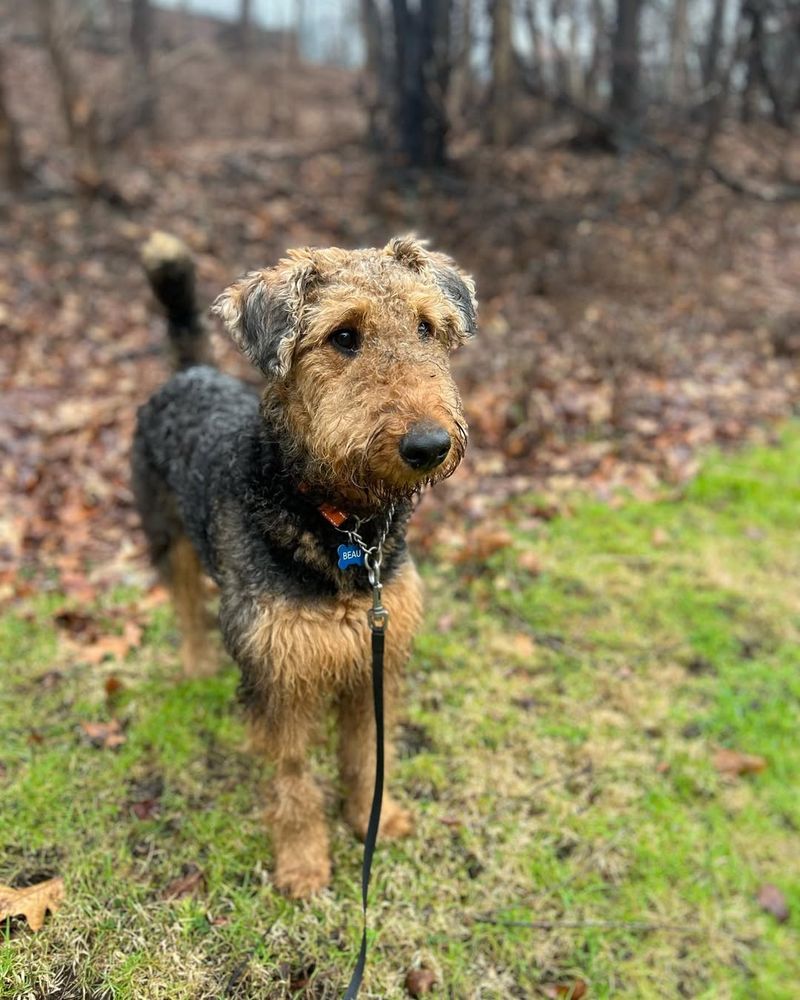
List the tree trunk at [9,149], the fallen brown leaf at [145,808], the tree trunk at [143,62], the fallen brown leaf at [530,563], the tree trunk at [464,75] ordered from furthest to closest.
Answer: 1. the tree trunk at [143,62]
2. the tree trunk at [464,75]
3. the tree trunk at [9,149]
4. the fallen brown leaf at [530,563]
5. the fallen brown leaf at [145,808]

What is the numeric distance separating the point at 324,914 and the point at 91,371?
607 centimetres

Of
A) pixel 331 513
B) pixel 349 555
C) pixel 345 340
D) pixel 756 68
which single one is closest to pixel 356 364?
→ pixel 345 340

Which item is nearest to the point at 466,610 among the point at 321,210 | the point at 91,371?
the point at 91,371

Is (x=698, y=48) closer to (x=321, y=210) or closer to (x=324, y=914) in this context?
(x=321, y=210)

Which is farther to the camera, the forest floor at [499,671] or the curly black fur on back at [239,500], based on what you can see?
the forest floor at [499,671]

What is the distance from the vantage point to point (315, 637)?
8.96ft

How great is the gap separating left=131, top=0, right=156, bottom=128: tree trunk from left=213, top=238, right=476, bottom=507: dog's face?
13498mm

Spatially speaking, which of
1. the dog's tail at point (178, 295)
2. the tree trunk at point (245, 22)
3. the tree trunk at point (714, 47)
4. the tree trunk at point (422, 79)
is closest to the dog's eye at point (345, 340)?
the dog's tail at point (178, 295)

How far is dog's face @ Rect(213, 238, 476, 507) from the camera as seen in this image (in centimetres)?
229

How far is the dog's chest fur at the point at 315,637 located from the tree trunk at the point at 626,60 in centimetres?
1404

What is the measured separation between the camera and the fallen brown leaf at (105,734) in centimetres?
372

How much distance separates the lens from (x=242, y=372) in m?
7.47

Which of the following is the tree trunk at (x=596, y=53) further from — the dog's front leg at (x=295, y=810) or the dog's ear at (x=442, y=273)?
the dog's front leg at (x=295, y=810)

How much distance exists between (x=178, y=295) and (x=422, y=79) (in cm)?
913
